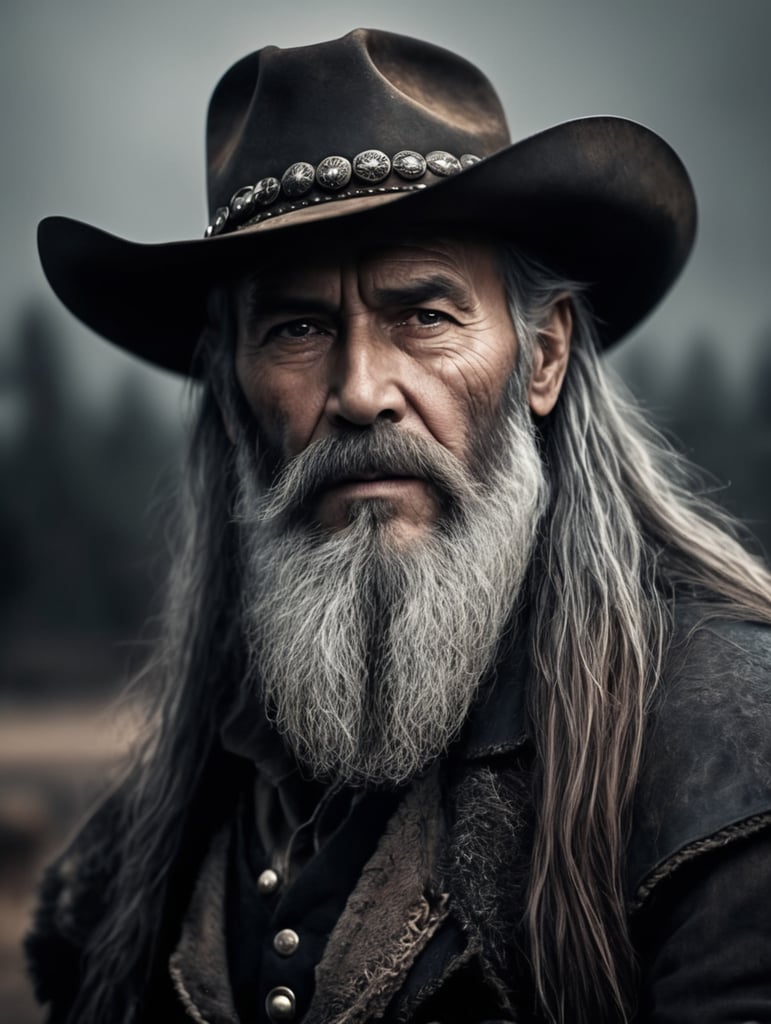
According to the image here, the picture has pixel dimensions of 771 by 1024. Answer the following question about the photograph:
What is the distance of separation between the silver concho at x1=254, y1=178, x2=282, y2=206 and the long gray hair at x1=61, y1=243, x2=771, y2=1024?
0.41 meters

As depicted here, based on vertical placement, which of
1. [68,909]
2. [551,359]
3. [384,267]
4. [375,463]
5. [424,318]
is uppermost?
[384,267]

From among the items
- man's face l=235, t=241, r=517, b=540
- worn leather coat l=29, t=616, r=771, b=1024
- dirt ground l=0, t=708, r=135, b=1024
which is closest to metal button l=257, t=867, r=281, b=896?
worn leather coat l=29, t=616, r=771, b=1024

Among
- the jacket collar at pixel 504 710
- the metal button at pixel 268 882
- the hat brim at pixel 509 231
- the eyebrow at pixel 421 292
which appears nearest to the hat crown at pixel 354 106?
the hat brim at pixel 509 231

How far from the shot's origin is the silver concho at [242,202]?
2.17m

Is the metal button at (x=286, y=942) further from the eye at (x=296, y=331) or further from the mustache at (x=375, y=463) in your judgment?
the eye at (x=296, y=331)

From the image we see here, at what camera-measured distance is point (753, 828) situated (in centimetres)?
156

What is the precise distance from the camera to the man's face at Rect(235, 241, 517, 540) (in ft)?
6.89

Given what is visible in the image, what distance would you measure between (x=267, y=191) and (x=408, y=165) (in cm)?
31

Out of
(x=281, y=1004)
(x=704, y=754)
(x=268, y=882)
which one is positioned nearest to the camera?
(x=704, y=754)

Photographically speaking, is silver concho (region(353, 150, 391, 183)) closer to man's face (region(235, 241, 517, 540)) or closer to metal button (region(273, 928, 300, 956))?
man's face (region(235, 241, 517, 540))

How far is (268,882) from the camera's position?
217cm

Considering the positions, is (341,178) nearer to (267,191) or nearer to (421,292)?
(267,191)

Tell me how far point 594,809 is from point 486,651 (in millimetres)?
482

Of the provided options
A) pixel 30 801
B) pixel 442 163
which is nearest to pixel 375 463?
pixel 442 163
